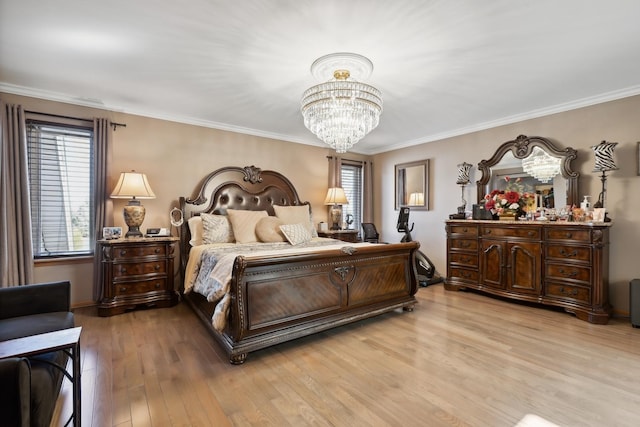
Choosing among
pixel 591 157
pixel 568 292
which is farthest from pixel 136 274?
pixel 591 157

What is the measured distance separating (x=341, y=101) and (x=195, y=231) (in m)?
2.60

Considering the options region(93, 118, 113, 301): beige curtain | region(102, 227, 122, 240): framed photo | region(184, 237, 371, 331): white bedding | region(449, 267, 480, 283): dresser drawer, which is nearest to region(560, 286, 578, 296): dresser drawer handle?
region(449, 267, 480, 283): dresser drawer

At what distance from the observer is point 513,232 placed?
384 cm

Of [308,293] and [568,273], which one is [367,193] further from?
[308,293]

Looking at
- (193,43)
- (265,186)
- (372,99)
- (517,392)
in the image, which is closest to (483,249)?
(517,392)

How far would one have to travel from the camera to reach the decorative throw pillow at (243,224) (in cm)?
400

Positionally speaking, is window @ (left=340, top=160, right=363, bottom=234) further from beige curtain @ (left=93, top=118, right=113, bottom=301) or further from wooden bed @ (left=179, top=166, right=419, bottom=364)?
beige curtain @ (left=93, top=118, right=113, bottom=301)

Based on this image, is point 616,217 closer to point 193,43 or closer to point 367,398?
point 367,398

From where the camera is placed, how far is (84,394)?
1896 mm

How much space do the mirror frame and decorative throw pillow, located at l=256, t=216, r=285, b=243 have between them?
3089 millimetres

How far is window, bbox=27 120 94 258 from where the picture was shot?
3.38 meters

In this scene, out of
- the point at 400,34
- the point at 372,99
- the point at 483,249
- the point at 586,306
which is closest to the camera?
the point at 400,34

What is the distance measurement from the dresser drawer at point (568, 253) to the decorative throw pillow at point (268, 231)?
331 cm

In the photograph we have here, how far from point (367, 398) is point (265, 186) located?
11.7 ft
